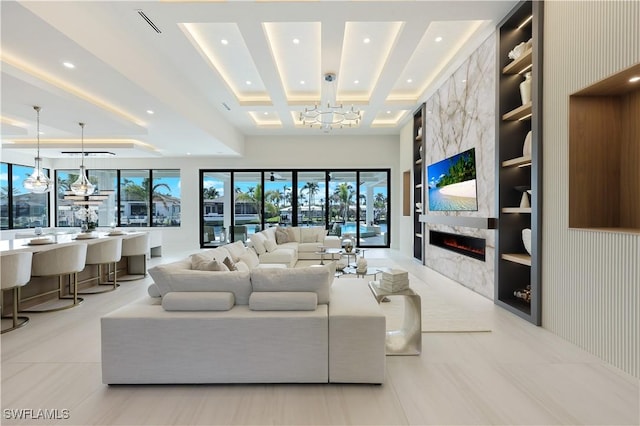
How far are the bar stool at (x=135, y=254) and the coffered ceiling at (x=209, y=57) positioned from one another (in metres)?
2.23

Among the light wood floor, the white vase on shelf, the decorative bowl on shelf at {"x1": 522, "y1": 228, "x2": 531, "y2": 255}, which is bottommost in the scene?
the light wood floor

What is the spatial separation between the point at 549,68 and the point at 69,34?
5.00 m

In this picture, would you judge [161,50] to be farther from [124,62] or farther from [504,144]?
[504,144]

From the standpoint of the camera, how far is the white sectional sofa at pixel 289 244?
5.91 m

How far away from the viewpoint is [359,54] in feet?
16.3

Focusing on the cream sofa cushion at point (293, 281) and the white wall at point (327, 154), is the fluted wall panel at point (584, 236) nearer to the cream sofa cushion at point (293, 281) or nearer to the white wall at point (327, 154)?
the cream sofa cushion at point (293, 281)

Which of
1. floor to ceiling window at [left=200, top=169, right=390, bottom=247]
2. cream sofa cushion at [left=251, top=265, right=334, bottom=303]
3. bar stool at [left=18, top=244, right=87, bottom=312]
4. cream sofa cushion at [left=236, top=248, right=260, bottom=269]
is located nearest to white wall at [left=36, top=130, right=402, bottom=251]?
floor to ceiling window at [left=200, top=169, right=390, bottom=247]

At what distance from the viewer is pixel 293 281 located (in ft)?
8.26

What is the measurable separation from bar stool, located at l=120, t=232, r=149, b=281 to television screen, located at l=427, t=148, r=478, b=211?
5.87m

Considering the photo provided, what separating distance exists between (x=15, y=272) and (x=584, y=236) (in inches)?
238

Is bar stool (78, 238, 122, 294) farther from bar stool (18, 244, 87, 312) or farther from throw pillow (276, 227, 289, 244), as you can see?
throw pillow (276, 227, 289, 244)

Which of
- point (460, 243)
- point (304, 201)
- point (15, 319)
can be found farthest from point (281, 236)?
point (15, 319)

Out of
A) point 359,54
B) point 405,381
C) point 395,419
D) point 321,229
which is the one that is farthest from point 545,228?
point 321,229

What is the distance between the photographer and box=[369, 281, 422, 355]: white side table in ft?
9.25
